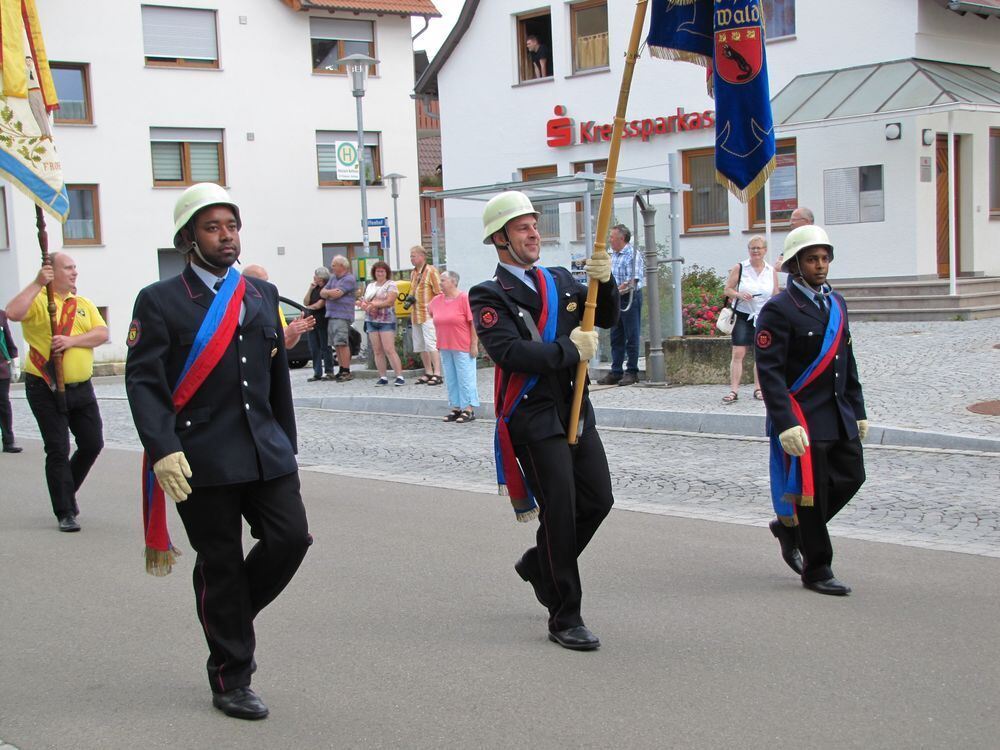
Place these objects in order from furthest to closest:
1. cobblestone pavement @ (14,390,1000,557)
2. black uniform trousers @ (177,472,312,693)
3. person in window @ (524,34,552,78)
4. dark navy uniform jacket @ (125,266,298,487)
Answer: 1. person in window @ (524,34,552,78)
2. cobblestone pavement @ (14,390,1000,557)
3. black uniform trousers @ (177,472,312,693)
4. dark navy uniform jacket @ (125,266,298,487)

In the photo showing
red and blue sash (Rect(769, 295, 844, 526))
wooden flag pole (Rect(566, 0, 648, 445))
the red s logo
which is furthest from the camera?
the red s logo

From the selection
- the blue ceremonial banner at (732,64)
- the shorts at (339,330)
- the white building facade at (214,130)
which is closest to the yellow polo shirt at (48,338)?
the blue ceremonial banner at (732,64)

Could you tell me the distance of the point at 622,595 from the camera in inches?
242

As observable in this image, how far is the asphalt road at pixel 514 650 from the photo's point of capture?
14.3 ft

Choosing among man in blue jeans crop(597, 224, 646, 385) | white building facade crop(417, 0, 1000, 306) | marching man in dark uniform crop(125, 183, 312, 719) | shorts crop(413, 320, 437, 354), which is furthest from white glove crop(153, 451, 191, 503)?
white building facade crop(417, 0, 1000, 306)

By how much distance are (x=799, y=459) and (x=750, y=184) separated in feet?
4.63

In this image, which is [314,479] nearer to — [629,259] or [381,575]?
[381,575]

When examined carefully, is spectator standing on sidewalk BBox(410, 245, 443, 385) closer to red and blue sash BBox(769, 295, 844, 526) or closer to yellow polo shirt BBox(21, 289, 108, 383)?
yellow polo shirt BBox(21, 289, 108, 383)

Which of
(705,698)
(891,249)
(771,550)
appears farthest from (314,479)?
(891,249)

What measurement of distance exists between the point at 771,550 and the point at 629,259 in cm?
788

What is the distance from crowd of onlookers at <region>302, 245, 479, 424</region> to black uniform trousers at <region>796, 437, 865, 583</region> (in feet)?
23.8

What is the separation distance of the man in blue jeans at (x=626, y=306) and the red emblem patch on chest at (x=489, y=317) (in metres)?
9.07

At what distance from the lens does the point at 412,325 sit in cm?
1714

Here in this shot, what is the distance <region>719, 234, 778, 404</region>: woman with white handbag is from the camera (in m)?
12.2
